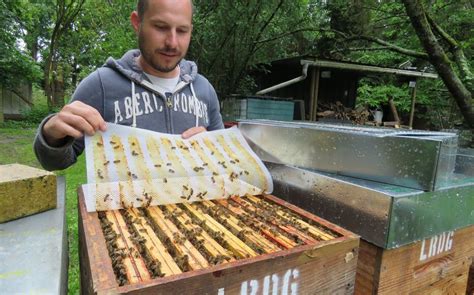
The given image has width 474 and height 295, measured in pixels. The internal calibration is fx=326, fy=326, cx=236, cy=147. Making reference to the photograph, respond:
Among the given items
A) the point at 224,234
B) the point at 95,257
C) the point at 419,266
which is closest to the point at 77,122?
the point at 95,257

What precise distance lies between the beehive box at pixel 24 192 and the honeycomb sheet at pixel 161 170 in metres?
0.49

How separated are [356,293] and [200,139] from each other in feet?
3.12

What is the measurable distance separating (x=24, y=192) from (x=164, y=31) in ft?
3.23

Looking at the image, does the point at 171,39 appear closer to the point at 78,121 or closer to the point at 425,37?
the point at 78,121

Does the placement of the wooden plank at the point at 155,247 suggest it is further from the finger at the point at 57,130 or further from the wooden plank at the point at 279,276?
the finger at the point at 57,130

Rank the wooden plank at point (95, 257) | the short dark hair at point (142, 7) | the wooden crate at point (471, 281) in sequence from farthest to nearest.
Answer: the wooden crate at point (471, 281), the short dark hair at point (142, 7), the wooden plank at point (95, 257)

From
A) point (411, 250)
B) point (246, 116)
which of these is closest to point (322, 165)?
point (411, 250)

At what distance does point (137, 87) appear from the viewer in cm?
185

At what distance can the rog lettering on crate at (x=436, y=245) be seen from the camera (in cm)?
142

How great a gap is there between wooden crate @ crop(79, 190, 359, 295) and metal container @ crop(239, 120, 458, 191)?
0.40 metres

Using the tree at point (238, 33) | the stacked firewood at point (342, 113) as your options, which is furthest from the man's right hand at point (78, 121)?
the stacked firewood at point (342, 113)

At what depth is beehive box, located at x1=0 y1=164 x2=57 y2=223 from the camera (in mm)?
1394

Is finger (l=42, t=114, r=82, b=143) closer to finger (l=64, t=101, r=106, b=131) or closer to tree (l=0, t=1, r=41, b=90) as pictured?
finger (l=64, t=101, r=106, b=131)

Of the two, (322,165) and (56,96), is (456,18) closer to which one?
(322,165)
